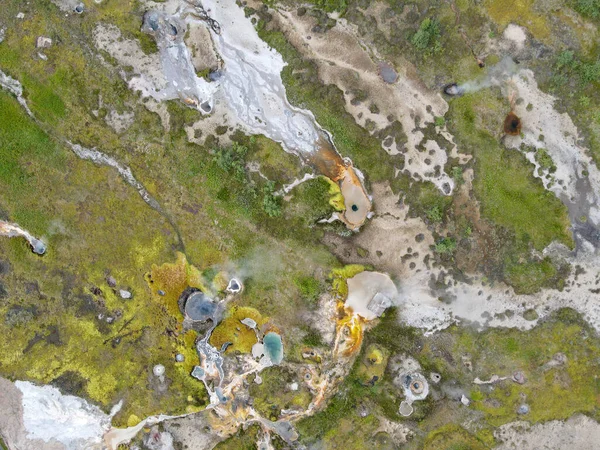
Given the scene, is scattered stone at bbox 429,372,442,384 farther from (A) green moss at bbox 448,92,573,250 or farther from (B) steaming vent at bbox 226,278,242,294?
(B) steaming vent at bbox 226,278,242,294

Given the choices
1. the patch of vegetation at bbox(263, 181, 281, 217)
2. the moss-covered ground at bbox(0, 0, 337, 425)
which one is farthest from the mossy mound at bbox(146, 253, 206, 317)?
the patch of vegetation at bbox(263, 181, 281, 217)

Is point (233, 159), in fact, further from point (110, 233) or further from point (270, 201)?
point (110, 233)

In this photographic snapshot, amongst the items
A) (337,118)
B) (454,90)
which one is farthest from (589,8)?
(337,118)

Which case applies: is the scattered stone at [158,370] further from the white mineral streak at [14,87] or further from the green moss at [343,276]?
the white mineral streak at [14,87]

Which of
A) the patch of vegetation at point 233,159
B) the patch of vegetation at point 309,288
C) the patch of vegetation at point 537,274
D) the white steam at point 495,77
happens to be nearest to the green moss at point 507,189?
the white steam at point 495,77

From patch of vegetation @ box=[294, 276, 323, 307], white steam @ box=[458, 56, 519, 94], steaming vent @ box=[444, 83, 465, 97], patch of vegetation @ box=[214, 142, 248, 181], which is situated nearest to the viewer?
white steam @ box=[458, 56, 519, 94]
